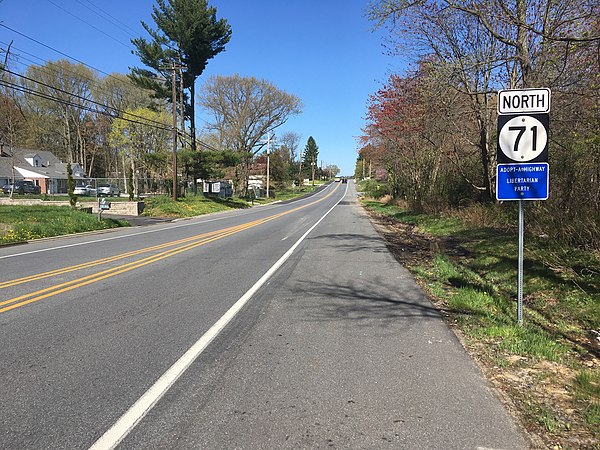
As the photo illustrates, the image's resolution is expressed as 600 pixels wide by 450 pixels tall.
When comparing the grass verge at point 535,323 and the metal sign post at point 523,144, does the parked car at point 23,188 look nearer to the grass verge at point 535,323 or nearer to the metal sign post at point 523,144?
the grass verge at point 535,323

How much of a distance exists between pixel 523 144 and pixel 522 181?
0.46 metres

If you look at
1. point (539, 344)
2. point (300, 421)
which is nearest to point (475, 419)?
point (300, 421)

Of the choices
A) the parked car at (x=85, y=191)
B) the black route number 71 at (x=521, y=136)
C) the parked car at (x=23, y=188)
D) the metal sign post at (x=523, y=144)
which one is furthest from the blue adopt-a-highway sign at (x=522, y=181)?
the parked car at (x=85, y=191)

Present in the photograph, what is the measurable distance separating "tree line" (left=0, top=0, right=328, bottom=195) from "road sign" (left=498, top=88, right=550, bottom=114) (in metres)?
25.7

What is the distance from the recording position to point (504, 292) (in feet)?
25.1

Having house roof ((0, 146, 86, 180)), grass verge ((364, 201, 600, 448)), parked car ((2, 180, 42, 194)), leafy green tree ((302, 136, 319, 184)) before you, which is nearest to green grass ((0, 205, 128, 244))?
grass verge ((364, 201, 600, 448))

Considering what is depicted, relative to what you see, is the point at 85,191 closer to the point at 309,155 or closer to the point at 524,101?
the point at 524,101

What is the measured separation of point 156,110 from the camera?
4572 centimetres

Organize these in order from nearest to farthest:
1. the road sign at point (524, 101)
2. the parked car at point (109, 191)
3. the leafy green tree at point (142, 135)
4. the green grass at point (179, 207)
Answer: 1. the road sign at point (524, 101)
2. the green grass at point (179, 207)
3. the parked car at point (109, 191)
4. the leafy green tree at point (142, 135)

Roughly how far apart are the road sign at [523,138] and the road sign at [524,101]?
72mm

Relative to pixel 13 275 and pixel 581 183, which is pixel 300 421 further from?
pixel 581 183

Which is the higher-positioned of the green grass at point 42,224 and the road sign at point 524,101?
the road sign at point 524,101

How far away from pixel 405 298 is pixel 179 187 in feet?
134

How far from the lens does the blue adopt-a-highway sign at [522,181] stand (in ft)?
17.6
